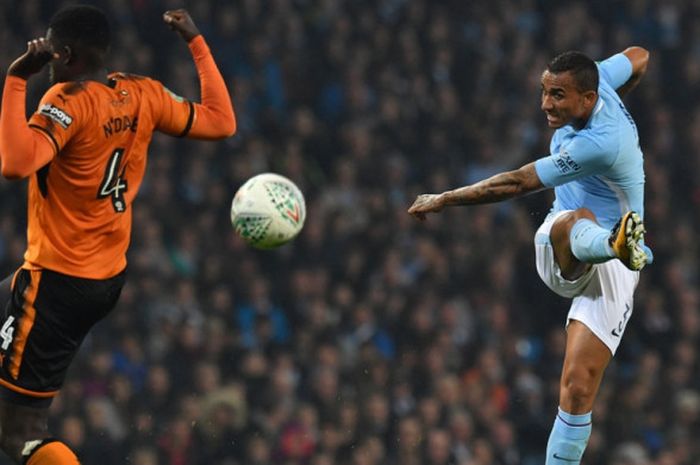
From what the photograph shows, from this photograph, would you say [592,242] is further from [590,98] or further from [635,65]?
[635,65]

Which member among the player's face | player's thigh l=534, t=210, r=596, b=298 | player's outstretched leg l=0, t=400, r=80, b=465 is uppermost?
the player's face

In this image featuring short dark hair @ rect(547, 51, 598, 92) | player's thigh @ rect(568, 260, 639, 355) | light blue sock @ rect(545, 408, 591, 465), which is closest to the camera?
short dark hair @ rect(547, 51, 598, 92)

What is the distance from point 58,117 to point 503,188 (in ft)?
7.40

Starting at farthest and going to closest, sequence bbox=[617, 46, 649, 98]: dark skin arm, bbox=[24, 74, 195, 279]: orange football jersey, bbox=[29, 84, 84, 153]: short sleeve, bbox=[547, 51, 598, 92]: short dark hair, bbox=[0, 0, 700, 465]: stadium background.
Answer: bbox=[0, 0, 700, 465]: stadium background < bbox=[617, 46, 649, 98]: dark skin arm < bbox=[547, 51, 598, 92]: short dark hair < bbox=[24, 74, 195, 279]: orange football jersey < bbox=[29, 84, 84, 153]: short sleeve

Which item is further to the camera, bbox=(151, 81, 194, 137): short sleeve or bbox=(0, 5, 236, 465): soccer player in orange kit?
bbox=(151, 81, 194, 137): short sleeve

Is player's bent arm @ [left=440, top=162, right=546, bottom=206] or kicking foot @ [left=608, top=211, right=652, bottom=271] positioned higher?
player's bent arm @ [left=440, top=162, right=546, bottom=206]

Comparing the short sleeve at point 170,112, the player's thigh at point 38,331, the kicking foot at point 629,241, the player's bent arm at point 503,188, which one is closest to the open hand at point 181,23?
the short sleeve at point 170,112

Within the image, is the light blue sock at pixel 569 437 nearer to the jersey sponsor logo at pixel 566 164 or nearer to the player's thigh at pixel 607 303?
the player's thigh at pixel 607 303

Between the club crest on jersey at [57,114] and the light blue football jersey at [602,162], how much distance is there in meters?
→ 2.36

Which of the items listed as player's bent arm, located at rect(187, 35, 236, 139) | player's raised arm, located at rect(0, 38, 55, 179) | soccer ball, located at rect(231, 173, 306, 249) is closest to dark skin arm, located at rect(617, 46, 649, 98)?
soccer ball, located at rect(231, 173, 306, 249)

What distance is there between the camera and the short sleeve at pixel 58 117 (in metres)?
5.43

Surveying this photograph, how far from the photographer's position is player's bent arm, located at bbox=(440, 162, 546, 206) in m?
6.45

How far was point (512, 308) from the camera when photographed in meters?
13.1

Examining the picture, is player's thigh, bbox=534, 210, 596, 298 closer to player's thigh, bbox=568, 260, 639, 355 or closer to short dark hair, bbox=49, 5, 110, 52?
player's thigh, bbox=568, 260, 639, 355
